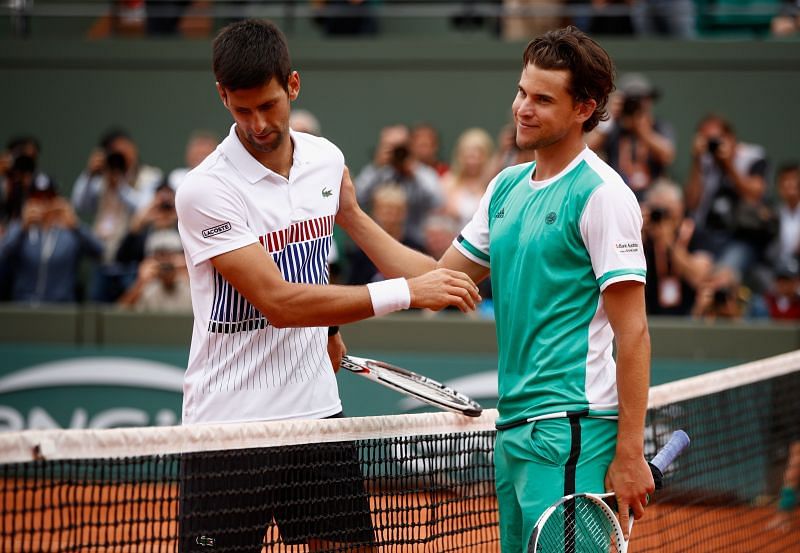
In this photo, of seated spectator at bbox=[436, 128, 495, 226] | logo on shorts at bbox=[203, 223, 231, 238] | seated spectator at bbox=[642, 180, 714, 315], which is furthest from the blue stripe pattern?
seated spectator at bbox=[436, 128, 495, 226]

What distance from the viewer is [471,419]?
4637 mm

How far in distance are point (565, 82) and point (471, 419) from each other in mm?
1503

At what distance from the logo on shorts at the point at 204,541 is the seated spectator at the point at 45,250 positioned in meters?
7.42

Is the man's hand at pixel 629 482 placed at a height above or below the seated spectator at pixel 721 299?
above

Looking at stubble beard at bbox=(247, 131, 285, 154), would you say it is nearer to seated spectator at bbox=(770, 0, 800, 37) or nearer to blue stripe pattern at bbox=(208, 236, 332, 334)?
blue stripe pattern at bbox=(208, 236, 332, 334)

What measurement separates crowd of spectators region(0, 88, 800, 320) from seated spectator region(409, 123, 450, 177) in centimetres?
1

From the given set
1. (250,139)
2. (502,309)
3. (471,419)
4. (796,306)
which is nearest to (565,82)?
(502,309)

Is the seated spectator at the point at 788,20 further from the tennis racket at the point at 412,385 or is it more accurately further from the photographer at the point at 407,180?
the tennis racket at the point at 412,385

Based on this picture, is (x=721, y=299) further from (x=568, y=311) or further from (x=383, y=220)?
(x=568, y=311)

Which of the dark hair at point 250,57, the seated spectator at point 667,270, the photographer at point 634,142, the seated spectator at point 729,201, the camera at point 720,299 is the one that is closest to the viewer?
the dark hair at point 250,57

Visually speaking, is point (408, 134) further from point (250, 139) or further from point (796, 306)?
point (250, 139)

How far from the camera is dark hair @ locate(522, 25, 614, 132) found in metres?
3.71

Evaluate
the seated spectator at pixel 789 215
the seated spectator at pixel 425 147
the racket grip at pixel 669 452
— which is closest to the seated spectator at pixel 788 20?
the seated spectator at pixel 789 215

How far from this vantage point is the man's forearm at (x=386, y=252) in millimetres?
4484
